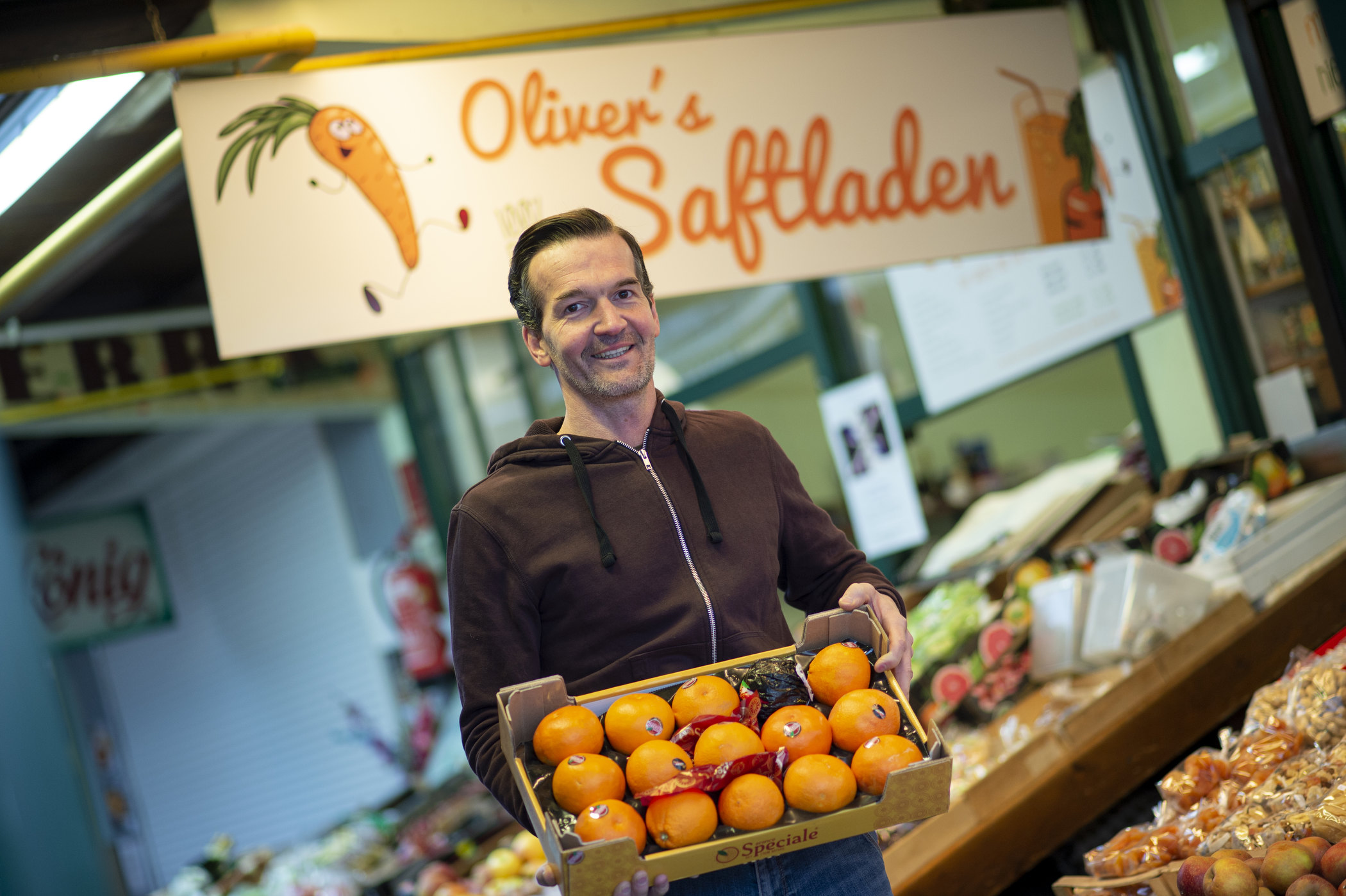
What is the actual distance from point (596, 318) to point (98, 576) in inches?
370

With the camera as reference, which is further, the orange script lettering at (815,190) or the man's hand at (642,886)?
the orange script lettering at (815,190)

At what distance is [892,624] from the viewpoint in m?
1.80

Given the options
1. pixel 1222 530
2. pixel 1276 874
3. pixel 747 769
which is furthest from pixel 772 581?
pixel 1222 530

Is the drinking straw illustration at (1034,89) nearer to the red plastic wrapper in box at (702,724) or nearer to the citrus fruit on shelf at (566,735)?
the red plastic wrapper in box at (702,724)

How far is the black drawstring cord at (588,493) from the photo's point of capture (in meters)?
1.78

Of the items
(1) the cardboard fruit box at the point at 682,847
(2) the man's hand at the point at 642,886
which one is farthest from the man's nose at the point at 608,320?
(2) the man's hand at the point at 642,886

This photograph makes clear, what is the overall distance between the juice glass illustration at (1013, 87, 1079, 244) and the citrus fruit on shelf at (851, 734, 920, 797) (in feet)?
7.81

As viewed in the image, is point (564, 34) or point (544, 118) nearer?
point (544, 118)

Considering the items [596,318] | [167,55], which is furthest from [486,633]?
[167,55]

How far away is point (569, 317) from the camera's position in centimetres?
183

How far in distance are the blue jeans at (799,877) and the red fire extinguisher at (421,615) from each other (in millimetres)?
7045

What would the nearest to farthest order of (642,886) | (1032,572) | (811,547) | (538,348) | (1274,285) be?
(642,886) < (538,348) < (811,547) < (1032,572) < (1274,285)

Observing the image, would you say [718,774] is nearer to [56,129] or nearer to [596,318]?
[596,318]

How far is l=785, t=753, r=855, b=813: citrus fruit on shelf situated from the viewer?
1.55 metres
